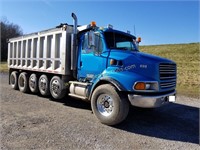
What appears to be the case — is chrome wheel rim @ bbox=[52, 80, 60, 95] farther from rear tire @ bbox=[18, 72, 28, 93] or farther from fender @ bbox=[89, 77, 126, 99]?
rear tire @ bbox=[18, 72, 28, 93]

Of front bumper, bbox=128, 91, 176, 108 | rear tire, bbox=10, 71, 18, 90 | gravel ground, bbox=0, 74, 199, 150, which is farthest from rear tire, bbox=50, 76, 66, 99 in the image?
rear tire, bbox=10, 71, 18, 90

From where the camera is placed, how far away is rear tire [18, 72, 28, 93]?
10023mm

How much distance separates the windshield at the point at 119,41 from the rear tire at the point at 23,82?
538 cm

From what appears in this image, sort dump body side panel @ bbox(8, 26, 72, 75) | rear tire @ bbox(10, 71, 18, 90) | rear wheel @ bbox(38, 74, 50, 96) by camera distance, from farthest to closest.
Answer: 1. rear tire @ bbox(10, 71, 18, 90)
2. rear wheel @ bbox(38, 74, 50, 96)
3. dump body side panel @ bbox(8, 26, 72, 75)

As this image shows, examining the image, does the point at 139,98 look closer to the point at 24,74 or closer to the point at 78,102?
the point at 78,102

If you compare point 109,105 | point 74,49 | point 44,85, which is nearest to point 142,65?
point 109,105

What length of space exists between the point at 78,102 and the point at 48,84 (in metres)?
1.46

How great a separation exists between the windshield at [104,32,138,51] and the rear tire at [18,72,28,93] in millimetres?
5375

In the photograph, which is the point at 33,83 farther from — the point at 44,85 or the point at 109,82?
the point at 109,82

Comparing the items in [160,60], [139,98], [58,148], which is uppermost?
[160,60]

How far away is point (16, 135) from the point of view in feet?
15.2

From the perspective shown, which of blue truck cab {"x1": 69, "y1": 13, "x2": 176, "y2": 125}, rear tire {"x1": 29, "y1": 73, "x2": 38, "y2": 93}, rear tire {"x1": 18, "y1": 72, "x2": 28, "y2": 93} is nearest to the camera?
blue truck cab {"x1": 69, "y1": 13, "x2": 176, "y2": 125}

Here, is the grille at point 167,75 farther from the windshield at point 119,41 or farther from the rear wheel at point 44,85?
the rear wheel at point 44,85

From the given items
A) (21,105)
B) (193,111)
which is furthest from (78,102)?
(193,111)
